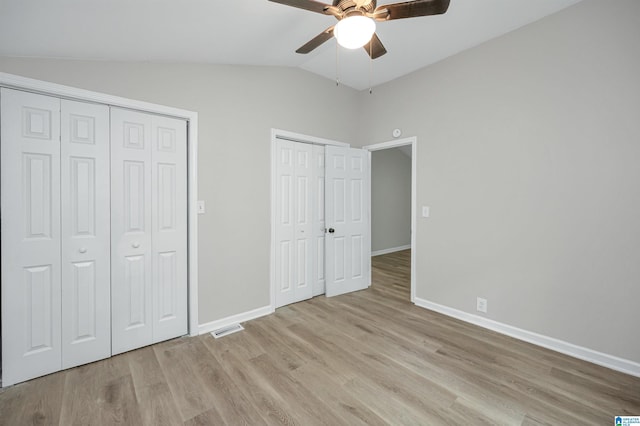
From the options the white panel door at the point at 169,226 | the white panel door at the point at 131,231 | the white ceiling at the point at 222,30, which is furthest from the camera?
the white panel door at the point at 169,226

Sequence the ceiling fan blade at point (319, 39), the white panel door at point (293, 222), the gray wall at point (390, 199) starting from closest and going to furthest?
1. the ceiling fan blade at point (319, 39)
2. the white panel door at point (293, 222)
3. the gray wall at point (390, 199)

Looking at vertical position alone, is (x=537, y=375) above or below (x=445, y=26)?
below

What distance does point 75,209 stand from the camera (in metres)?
2.05

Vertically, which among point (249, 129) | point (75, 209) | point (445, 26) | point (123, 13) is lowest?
point (75, 209)

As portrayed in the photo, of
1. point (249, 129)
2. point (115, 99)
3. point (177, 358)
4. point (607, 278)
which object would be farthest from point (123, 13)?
point (607, 278)

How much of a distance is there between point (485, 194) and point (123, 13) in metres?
3.39

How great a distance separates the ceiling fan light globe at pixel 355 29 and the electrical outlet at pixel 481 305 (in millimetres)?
2751

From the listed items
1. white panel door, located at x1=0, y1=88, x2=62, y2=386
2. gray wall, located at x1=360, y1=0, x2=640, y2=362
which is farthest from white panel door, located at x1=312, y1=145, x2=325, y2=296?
white panel door, located at x1=0, y1=88, x2=62, y2=386

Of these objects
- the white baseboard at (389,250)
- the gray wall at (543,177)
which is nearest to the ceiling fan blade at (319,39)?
the gray wall at (543,177)

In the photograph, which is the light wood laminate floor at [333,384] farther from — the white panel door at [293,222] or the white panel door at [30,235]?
the white panel door at [293,222]

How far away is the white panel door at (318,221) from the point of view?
11.6 ft

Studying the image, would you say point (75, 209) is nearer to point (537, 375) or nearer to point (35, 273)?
point (35, 273)

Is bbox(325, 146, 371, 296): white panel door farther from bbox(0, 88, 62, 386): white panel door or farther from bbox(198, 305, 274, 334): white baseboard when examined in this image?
bbox(0, 88, 62, 386): white panel door

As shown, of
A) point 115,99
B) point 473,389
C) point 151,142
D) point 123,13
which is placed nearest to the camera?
point 123,13
